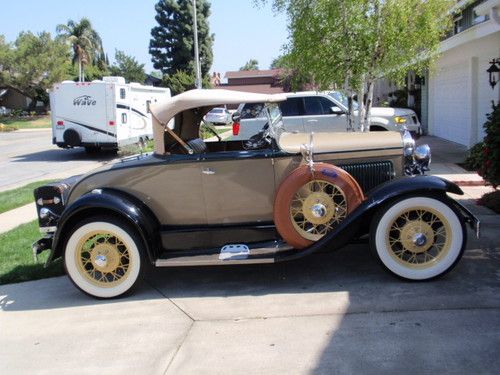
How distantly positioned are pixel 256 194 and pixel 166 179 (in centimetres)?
85

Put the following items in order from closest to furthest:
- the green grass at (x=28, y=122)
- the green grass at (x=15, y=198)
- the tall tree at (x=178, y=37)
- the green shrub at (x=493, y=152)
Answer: the green shrub at (x=493, y=152), the green grass at (x=15, y=198), the green grass at (x=28, y=122), the tall tree at (x=178, y=37)

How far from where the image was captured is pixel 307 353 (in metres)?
3.82

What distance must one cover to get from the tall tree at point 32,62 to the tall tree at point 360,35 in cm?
4650

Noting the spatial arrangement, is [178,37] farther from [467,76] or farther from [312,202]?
[312,202]

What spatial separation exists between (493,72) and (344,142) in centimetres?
868

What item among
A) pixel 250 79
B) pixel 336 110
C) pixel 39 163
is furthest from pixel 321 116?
pixel 250 79

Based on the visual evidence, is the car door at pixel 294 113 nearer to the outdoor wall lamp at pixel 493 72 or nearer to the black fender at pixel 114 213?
the outdoor wall lamp at pixel 493 72

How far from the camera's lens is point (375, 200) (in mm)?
4805

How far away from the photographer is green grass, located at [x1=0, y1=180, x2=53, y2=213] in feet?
34.9

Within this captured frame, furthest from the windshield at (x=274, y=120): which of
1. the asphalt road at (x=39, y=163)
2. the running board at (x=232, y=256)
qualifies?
the asphalt road at (x=39, y=163)

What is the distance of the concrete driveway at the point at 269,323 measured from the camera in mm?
3732

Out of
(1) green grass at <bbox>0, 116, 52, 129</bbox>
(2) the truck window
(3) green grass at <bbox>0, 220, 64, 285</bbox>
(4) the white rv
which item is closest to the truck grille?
(3) green grass at <bbox>0, 220, 64, 285</bbox>

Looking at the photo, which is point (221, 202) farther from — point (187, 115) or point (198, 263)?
point (187, 115)

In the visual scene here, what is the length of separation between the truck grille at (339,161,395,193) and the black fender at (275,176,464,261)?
1.04 feet
